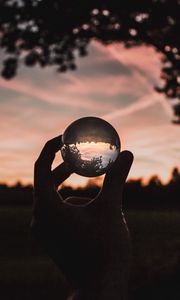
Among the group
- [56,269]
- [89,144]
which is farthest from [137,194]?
[89,144]

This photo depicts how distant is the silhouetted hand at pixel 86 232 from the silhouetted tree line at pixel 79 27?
34.5 feet

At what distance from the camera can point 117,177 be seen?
8.26 ft

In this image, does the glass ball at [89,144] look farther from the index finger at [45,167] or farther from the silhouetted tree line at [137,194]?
the silhouetted tree line at [137,194]

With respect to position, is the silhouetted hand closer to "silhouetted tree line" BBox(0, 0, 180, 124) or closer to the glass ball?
the glass ball

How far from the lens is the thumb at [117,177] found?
2498 millimetres

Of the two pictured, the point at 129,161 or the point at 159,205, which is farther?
the point at 159,205

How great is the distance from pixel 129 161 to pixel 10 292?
31.9 ft

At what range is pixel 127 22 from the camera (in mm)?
13984

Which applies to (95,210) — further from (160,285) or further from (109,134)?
(160,285)

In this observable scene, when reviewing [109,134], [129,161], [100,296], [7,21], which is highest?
[7,21]

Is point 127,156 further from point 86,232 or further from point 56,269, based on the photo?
point 56,269

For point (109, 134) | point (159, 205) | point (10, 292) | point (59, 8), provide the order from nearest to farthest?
point (109, 134) → point (10, 292) → point (59, 8) → point (159, 205)

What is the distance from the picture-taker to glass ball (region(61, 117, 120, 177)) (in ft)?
9.60

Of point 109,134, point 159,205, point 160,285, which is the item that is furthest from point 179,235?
point 109,134
